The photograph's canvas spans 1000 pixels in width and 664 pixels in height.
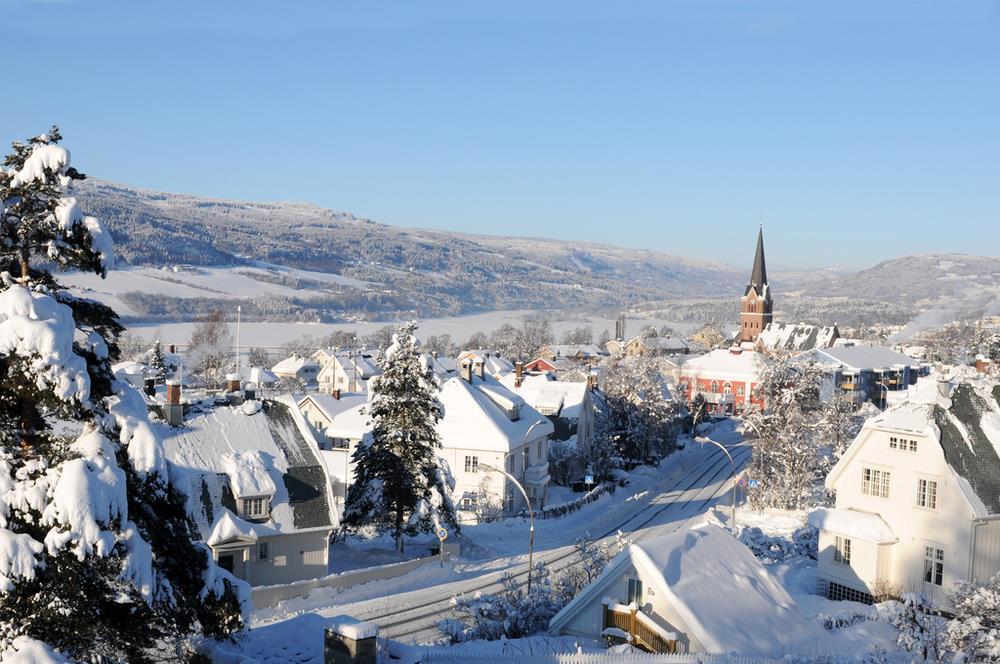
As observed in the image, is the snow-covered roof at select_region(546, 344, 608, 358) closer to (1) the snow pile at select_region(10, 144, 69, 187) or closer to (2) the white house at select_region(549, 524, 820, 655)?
(2) the white house at select_region(549, 524, 820, 655)

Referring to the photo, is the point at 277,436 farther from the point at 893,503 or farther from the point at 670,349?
the point at 670,349

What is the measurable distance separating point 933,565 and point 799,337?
134 m

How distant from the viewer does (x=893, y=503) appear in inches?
1289

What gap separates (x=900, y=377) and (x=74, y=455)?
117146mm

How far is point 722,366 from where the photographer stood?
11775cm

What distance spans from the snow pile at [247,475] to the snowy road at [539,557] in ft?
13.8

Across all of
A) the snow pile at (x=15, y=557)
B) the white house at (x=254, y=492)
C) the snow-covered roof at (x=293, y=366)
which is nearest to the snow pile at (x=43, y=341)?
the snow pile at (x=15, y=557)

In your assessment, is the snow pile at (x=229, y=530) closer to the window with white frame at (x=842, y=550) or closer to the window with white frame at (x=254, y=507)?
the window with white frame at (x=254, y=507)

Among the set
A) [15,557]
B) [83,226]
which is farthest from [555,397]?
[15,557]

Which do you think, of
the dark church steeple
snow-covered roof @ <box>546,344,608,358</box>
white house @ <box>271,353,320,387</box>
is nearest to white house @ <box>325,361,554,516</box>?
white house @ <box>271,353,320,387</box>

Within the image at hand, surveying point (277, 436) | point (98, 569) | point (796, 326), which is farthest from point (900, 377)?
point (98, 569)

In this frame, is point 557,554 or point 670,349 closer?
point 557,554

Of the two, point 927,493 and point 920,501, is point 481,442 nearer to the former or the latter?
point 920,501

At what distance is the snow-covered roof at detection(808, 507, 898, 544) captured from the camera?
32.3m
